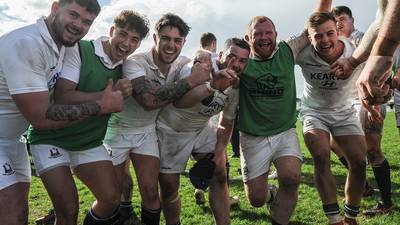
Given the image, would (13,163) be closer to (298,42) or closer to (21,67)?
(21,67)

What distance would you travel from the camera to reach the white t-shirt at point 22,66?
11.6 ft

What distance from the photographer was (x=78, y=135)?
4371 mm

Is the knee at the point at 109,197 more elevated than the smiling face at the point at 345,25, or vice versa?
the smiling face at the point at 345,25

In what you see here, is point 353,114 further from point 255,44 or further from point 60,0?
point 60,0

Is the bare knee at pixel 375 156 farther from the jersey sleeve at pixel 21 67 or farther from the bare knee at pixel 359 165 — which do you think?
the jersey sleeve at pixel 21 67

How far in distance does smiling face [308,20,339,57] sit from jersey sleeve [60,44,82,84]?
9.10 feet

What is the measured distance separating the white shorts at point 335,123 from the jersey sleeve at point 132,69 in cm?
232

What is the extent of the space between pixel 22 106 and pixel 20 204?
856 millimetres

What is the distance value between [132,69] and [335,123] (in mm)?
2733

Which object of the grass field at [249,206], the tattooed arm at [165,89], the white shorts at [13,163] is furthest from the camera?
the grass field at [249,206]

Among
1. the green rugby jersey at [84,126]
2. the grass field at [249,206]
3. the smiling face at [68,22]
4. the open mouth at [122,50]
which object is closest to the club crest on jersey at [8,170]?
the green rugby jersey at [84,126]

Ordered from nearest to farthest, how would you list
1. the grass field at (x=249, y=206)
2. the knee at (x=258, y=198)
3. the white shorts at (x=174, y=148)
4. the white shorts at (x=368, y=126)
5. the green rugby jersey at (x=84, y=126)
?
the green rugby jersey at (x=84, y=126), the knee at (x=258, y=198), the white shorts at (x=174, y=148), the grass field at (x=249, y=206), the white shorts at (x=368, y=126)

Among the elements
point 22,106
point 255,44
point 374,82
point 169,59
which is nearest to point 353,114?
point 255,44

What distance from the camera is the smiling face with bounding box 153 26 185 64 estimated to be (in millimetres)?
4777
